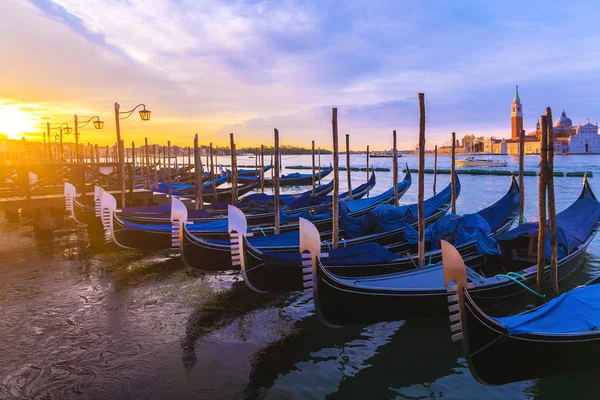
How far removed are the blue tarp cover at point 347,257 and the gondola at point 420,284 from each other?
1.24 ft

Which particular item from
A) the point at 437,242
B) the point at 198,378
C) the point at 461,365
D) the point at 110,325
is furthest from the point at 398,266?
the point at 110,325

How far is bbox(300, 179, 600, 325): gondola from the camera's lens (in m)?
4.18

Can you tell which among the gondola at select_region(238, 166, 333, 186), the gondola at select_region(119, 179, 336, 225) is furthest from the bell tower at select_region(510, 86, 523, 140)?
the gondola at select_region(119, 179, 336, 225)

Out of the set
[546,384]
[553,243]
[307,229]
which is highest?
[307,229]

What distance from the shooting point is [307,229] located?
3.89 metres

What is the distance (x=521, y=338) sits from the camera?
10.4ft

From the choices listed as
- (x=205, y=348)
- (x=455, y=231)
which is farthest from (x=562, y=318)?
(x=205, y=348)

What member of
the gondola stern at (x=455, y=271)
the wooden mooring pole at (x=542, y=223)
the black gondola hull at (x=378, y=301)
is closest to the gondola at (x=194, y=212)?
the black gondola hull at (x=378, y=301)

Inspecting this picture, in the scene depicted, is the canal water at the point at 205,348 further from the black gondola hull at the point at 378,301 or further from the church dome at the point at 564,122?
the church dome at the point at 564,122

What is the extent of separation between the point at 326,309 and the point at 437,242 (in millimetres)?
2986

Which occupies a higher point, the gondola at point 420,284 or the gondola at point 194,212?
the gondola at point 194,212

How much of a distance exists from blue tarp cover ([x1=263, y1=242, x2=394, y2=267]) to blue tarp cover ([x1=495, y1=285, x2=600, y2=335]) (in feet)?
7.18

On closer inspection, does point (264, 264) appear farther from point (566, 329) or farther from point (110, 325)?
point (566, 329)

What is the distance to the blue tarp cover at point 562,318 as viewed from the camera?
329 cm
